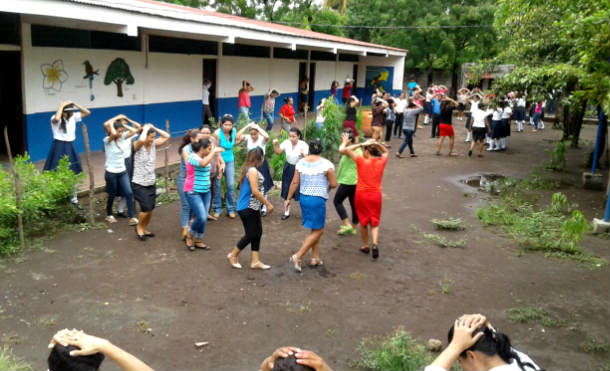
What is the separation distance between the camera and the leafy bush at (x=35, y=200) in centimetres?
648

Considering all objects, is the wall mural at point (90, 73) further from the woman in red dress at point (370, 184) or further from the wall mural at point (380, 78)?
the wall mural at point (380, 78)

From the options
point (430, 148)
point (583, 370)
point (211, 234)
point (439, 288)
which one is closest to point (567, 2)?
point (439, 288)

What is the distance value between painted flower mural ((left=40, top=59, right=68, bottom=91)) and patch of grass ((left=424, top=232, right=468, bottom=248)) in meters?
7.80

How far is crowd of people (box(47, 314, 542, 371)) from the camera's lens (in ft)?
7.32

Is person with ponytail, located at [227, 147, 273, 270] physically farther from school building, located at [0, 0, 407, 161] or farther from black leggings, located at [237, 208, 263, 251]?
school building, located at [0, 0, 407, 161]

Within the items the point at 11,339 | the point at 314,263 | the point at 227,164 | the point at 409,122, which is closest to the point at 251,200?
the point at 314,263

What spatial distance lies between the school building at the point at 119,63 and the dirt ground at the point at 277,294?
12.9 feet

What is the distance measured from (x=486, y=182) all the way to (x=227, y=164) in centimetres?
665

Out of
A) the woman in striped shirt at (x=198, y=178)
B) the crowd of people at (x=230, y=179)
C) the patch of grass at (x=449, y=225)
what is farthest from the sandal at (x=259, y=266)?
the patch of grass at (x=449, y=225)

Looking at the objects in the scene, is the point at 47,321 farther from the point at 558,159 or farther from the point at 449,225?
the point at 558,159

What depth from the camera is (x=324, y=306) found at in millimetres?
5578

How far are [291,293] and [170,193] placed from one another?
14.4ft

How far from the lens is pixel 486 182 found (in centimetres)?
1221

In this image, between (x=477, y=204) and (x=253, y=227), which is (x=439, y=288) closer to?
(x=253, y=227)
